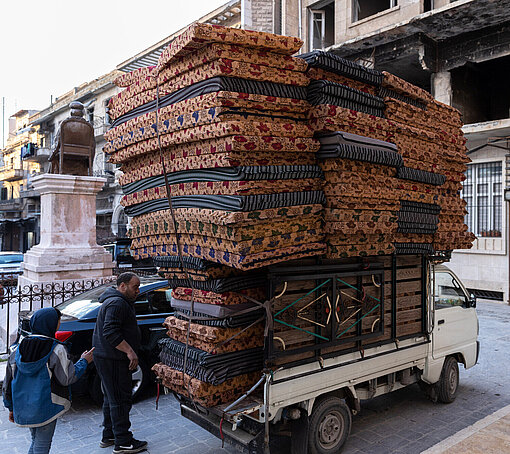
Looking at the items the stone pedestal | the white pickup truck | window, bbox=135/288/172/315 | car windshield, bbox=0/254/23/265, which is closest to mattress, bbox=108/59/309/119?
the white pickup truck

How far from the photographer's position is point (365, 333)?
16.5 feet

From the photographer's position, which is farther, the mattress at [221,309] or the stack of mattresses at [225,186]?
the mattress at [221,309]

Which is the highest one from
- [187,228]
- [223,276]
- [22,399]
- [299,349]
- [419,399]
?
[187,228]

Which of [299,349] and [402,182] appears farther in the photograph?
[402,182]

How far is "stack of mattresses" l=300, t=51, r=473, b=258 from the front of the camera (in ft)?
14.8

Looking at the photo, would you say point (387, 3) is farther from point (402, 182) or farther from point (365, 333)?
point (365, 333)

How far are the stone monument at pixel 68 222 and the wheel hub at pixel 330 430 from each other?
6.63 metres

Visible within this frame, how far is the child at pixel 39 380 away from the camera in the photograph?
3793 mm

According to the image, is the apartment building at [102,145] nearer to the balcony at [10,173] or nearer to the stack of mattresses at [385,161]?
the balcony at [10,173]

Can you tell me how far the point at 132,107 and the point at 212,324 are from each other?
257 centimetres

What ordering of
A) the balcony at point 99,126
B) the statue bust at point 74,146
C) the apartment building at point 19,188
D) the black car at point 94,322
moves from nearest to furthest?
1. the black car at point 94,322
2. the statue bust at point 74,146
3. the balcony at point 99,126
4. the apartment building at point 19,188

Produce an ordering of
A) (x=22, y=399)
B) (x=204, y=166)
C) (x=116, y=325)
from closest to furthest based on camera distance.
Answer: (x=22, y=399) < (x=204, y=166) < (x=116, y=325)

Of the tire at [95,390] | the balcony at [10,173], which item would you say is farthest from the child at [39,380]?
the balcony at [10,173]

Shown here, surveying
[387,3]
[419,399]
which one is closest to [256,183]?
[419,399]
